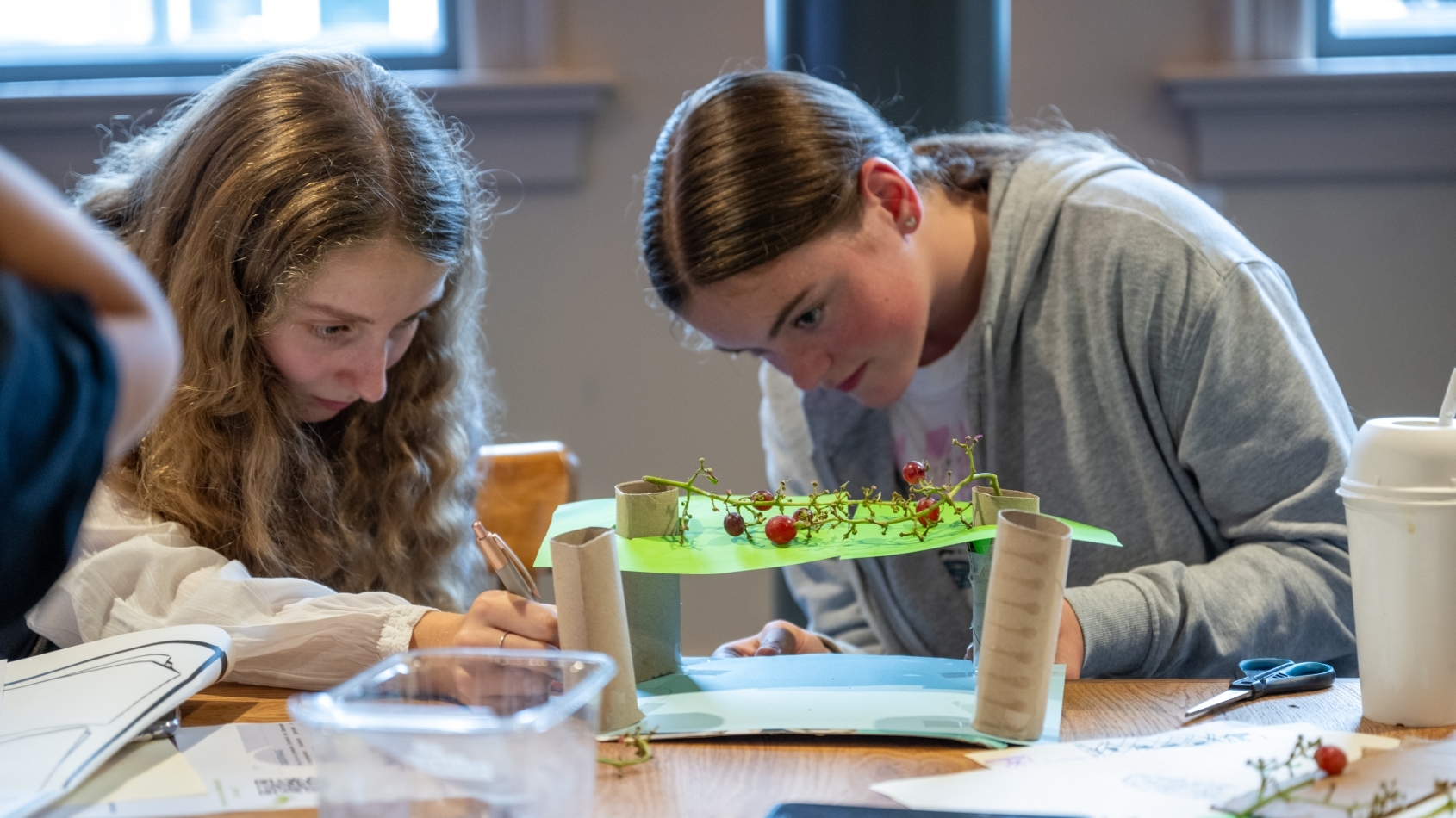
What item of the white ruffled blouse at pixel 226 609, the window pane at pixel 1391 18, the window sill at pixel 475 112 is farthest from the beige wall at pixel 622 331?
the white ruffled blouse at pixel 226 609

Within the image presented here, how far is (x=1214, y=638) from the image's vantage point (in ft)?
3.31

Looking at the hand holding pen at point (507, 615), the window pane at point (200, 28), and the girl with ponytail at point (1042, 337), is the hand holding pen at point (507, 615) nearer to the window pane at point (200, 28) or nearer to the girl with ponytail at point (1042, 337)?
the girl with ponytail at point (1042, 337)

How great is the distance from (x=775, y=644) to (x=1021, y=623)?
34cm

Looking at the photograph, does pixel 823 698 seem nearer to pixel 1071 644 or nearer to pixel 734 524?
pixel 734 524

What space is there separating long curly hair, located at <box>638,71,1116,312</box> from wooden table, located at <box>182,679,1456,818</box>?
1.73 feet

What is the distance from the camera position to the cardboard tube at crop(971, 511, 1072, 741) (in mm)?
708

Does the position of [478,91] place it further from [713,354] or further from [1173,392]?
[1173,392]

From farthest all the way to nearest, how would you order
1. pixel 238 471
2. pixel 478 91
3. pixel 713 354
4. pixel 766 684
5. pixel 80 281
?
pixel 713 354 → pixel 478 91 → pixel 238 471 → pixel 766 684 → pixel 80 281

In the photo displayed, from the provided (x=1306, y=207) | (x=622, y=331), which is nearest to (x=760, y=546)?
(x=622, y=331)

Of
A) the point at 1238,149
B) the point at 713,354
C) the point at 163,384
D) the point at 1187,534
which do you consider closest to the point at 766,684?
the point at 163,384

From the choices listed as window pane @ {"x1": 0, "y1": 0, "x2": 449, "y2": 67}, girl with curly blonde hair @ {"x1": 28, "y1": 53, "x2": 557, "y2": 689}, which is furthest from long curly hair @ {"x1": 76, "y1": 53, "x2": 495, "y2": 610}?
window pane @ {"x1": 0, "y1": 0, "x2": 449, "y2": 67}

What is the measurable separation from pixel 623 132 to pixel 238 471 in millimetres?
1178

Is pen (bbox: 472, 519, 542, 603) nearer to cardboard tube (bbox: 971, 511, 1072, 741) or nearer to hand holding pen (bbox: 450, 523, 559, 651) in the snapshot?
hand holding pen (bbox: 450, 523, 559, 651)

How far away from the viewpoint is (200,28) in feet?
7.37
